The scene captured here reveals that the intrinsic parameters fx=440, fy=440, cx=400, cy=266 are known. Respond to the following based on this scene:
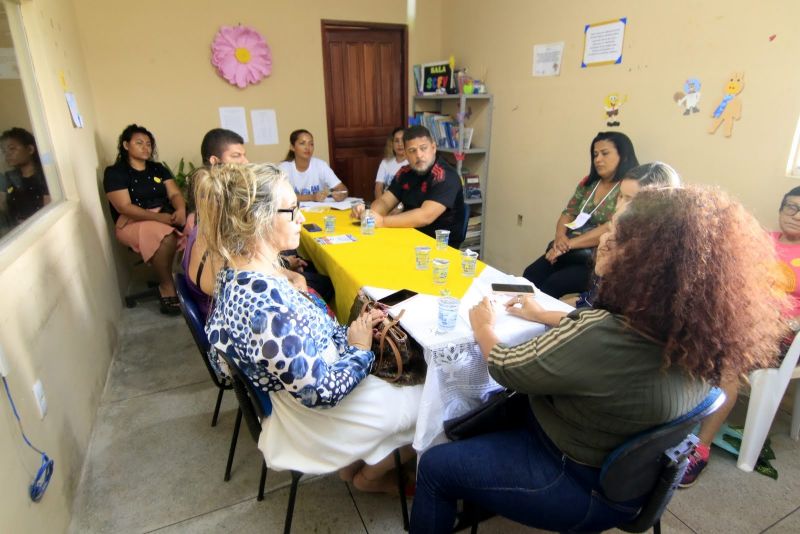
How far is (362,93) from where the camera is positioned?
4391 millimetres

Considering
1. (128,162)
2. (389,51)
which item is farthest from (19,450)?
(389,51)

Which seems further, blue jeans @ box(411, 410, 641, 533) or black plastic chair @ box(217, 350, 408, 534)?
black plastic chair @ box(217, 350, 408, 534)

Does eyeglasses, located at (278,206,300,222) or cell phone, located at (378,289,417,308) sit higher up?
eyeglasses, located at (278,206,300,222)

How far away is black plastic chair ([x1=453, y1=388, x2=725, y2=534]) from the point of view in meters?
0.98

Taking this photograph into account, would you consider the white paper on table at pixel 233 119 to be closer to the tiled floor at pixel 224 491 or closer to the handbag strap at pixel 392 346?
the tiled floor at pixel 224 491

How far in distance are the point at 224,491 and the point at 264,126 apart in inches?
128

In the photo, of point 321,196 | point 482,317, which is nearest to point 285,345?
point 482,317

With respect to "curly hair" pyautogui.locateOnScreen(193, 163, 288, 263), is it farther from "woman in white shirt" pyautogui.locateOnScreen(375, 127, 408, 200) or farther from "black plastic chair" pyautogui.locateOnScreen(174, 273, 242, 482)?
"woman in white shirt" pyautogui.locateOnScreen(375, 127, 408, 200)

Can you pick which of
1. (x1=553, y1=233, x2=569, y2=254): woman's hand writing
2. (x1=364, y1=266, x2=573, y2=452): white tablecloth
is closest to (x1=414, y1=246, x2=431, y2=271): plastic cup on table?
(x1=364, y1=266, x2=573, y2=452): white tablecloth

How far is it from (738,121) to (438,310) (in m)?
2.05

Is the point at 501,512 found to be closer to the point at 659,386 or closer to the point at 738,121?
the point at 659,386

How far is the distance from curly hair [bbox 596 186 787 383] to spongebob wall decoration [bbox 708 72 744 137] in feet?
5.86

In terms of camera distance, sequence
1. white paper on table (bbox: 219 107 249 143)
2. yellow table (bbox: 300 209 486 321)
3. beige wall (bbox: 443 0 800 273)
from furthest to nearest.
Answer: white paper on table (bbox: 219 107 249 143) → beige wall (bbox: 443 0 800 273) → yellow table (bbox: 300 209 486 321)

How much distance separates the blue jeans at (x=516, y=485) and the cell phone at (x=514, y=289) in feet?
1.79
